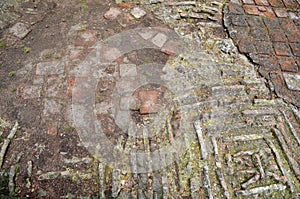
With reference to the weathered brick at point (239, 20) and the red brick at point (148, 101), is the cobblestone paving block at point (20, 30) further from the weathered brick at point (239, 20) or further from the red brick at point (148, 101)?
the weathered brick at point (239, 20)

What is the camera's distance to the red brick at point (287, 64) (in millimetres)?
3893

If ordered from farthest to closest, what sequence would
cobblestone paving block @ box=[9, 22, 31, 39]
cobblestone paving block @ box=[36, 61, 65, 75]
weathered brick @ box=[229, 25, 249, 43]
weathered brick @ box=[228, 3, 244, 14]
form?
1. weathered brick @ box=[228, 3, 244, 14]
2. weathered brick @ box=[229, 25, 249, 43]
3. cobblestone paving block @ box=[9, 22, 31, 39]
4. cobblestone paving block @ box=[36, 61, 65, 75]

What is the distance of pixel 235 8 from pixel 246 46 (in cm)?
91

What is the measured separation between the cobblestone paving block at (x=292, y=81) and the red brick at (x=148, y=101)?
5.73 feet

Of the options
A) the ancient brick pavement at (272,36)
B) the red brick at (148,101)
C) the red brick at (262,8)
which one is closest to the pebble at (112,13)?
the red brick at (148,101)

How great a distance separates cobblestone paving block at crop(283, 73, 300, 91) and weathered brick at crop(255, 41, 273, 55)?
44cm

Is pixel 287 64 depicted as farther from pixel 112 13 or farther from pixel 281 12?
pixel 112 13

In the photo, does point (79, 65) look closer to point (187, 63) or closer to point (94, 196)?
point (187, 63)

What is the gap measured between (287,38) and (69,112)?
3332 millimetres

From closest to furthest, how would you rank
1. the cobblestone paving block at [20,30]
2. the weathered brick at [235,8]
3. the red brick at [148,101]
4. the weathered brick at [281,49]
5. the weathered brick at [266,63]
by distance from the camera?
1. the red brick at [148,101]
2. the weathered brick at [266,63]
3. the cobblestone paving block at [20,30]
4. the weathered brick at [281,49]
5. the weathered brick at [235,8]

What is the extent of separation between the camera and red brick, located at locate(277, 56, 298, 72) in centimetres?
389

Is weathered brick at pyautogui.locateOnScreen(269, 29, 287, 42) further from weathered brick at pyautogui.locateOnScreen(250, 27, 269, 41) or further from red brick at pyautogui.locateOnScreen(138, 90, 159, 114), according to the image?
red brick at pyautogui.locateOnScreen(138, 90, 159, 114)

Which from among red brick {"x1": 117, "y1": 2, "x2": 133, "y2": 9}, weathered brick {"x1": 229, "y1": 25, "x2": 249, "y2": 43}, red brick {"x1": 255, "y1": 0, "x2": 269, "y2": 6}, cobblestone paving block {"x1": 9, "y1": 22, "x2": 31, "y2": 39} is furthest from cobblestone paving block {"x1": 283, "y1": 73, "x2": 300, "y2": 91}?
cobblestone paving block {"x1": 9, "y1": 22, "x2": 31, "y2": 39}

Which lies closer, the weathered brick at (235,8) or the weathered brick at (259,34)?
the weathered brick at (259,34)
